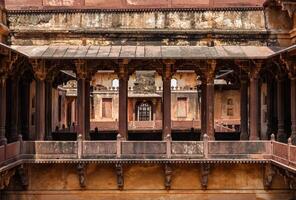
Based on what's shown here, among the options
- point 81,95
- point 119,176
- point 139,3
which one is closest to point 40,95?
point 81,95

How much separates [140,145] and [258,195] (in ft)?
15.3

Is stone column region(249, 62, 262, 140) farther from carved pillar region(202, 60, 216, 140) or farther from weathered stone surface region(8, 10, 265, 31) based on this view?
weathered stone surface region(8, 10, 265, 31)

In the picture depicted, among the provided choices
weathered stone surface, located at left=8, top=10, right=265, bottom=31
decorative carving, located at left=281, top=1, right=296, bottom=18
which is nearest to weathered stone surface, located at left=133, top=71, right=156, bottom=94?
weathered stone surface, located at left=8, top=10, right=265, bottom=31

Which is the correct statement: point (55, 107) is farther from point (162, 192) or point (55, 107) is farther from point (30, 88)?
point (162, 192)

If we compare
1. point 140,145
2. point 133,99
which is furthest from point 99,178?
point 133,99

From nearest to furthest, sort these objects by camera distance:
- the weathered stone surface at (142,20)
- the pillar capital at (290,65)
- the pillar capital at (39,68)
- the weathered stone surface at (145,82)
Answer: the pillar capital at (290,65)
the pillar capital at (39,68)
the weathered stone surface at (142,20)
the weathered stone surface at (145,82)

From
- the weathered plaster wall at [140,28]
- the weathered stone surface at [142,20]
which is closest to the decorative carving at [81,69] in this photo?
the weathered plaster wall at [140,28]

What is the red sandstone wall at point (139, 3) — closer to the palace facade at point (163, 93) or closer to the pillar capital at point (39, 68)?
the palace facade at point (163, 93)

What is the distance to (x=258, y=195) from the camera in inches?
730

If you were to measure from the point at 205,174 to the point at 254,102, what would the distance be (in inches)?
125

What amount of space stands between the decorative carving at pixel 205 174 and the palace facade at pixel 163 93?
1.4 inches

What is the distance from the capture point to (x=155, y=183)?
730 inches

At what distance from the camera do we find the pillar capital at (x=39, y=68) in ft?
61.3

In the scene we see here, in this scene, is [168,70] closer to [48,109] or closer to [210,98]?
[210,98]
